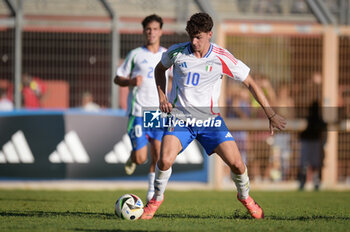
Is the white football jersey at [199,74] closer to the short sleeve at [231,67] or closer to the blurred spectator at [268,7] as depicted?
the short sleeve at [231,67]

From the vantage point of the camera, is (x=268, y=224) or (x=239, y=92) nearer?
(x=268, y=224)

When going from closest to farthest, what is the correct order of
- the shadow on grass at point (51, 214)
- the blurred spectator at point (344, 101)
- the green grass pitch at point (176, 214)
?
the green grass pitch at point (176, 214) → the shadow on grass at point (51, 214) → the blurred spectator at point (344, 101)

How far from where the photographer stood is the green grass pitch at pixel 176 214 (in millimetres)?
7406

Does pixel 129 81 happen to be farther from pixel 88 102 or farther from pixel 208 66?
pixel 88 102

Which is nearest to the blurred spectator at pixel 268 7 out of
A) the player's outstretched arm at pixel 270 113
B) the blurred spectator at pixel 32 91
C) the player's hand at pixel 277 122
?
the blurred spectator at pixel 32 91

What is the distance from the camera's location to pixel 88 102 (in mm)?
15336

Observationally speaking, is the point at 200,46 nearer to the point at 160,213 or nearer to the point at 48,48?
the point at 160,213

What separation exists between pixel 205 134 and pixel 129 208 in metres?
1.23

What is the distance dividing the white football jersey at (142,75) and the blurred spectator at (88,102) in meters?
4.43

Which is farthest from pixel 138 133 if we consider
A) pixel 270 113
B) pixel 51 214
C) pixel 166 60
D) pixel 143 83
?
pixel 270 113

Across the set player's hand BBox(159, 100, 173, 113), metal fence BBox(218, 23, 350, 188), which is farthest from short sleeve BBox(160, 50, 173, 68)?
metal fence BBox(218, 23, 350, 188)

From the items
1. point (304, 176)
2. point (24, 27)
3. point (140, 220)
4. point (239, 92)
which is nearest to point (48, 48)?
point (24, 27)

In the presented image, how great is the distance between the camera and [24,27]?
1548 cm

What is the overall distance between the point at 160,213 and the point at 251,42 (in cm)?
766
